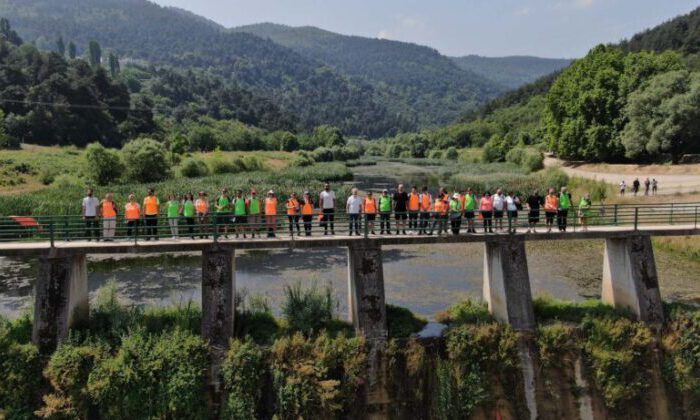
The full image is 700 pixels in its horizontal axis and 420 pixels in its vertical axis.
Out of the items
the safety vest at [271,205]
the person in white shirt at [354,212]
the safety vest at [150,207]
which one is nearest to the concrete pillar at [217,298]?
the safety vest at [271,205]

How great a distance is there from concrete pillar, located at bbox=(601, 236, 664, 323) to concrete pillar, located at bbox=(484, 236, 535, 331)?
13.7ft

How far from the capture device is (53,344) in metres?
18.2

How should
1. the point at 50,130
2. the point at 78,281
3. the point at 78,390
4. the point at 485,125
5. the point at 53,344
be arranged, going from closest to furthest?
the point at 78,390 → the point at 53,344 → the point at 78,281 → the point at 50,130 → the point at 485,125

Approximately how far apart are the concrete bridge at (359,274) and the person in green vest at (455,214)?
0.56 meters

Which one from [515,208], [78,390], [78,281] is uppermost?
[515,208]

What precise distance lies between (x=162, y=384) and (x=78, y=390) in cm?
262

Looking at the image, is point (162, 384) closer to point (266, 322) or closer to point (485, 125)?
point (266, 322)

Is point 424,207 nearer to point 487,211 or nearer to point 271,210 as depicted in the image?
point 487,211

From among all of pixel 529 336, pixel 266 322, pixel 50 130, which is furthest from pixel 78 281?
pixel 50 130

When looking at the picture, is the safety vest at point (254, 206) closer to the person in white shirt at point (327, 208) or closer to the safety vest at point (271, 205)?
the safety vest at point (271, 205)

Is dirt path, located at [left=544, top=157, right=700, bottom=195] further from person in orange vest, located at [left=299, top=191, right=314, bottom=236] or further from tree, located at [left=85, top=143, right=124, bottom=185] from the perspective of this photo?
tree, located at [left=85, top=143, right=124, bottom=185]

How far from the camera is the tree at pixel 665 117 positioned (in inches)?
2287

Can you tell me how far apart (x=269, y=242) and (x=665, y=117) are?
57008 millimetres

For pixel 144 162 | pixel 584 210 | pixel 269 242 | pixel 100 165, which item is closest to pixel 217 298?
pixel 269 242
